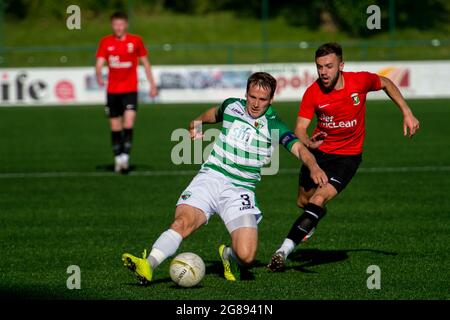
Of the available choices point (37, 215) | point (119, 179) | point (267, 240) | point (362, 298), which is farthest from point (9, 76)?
point (362, 298)

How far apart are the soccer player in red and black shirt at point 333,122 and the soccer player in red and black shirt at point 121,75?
7249mm

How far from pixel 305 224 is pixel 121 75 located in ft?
27.1

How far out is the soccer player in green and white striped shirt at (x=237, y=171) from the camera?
7656 mm

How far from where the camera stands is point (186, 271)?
7430 millimetres

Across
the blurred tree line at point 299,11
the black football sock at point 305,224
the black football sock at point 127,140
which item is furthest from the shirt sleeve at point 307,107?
the blurred tree line at point 299,11

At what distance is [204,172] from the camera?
802 centimetres

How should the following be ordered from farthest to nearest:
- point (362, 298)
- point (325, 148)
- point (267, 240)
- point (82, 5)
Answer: point (82, 5)
point (267, 240)
point (325, 148)
point (362, 298)

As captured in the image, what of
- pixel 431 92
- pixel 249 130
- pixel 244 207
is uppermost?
pixel 249 130

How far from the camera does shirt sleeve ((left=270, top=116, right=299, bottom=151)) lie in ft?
25.0

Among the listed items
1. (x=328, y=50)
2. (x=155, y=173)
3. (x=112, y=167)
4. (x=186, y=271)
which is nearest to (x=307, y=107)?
(x=328, y=50)

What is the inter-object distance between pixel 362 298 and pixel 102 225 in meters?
4.54

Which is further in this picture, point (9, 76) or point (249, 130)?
point (9, 76)

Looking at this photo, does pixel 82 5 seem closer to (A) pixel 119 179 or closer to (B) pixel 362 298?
(A) pixel 119 179

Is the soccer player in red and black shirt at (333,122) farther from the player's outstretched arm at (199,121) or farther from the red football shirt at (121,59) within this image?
the red football shirt at (121,59)
